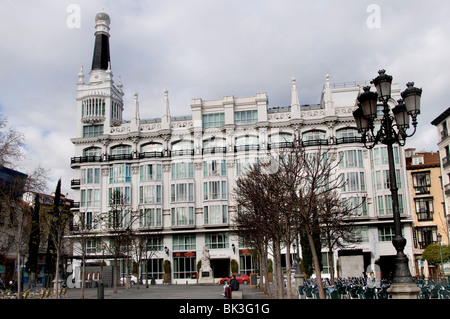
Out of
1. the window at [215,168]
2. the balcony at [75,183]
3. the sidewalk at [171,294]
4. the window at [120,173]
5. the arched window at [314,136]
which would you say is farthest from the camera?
the balcony at [75,183]

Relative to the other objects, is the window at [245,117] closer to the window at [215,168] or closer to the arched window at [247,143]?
the arched window at [247,143]

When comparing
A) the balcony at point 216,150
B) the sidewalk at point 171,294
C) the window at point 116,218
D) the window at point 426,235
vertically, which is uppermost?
the balcony at point 216,150

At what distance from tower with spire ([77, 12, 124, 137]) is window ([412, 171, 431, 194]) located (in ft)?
151

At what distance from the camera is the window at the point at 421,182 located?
200 feet

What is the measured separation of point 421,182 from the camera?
2432 inches

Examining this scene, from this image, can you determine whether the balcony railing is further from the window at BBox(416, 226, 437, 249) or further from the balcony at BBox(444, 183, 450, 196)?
the window at BBox(416, 226, 437, 249)

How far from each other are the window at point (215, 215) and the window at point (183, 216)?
6.48 ft

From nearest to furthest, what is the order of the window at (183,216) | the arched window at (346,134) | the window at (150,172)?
the arched window at (346,134), the window at (183,216), the window at (150,172)

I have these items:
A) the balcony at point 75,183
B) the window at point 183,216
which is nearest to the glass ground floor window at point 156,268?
the window at point 183,216

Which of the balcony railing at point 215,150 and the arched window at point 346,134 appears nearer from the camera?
the arched window at point 346,134

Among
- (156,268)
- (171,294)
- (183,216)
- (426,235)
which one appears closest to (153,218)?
(183,216)

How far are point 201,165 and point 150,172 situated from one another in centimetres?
778

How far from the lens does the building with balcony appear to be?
58594 millimetres

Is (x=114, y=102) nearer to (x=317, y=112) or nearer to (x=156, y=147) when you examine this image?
(x=156, y=147)
